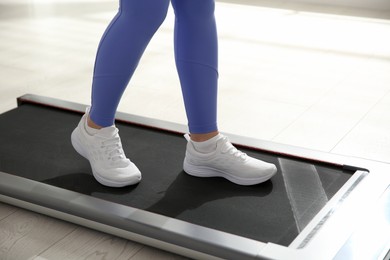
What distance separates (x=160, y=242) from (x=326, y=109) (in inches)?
48.5

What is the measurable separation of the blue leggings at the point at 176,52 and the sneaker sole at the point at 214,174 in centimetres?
11

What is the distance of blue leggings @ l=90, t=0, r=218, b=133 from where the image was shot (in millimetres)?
1594

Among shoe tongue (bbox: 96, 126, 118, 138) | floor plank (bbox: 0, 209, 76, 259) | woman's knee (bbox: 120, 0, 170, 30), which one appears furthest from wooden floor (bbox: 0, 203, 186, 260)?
woman's knee (bbox: 120, 0, 170, 30)

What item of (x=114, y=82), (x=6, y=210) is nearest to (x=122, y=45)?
(x=114, y=82)

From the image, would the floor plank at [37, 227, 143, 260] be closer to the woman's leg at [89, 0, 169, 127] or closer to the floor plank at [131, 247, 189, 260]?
the floor plank at [131, 247, 189, 260]

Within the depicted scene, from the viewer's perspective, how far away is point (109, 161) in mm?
1738

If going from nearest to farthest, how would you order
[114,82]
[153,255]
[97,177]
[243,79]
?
[153,255]
[114,82]
[97,177]
[243,79]

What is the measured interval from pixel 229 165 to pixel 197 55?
1.02ft

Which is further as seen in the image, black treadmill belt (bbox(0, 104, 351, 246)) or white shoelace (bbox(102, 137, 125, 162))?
white shoelace (bbox(102, 137, 125, 162))

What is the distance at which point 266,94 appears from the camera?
2713 millimetres

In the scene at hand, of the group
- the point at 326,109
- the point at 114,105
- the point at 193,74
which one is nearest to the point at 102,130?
the point at 114,105

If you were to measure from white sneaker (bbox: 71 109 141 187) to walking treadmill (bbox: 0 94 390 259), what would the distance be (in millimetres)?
25

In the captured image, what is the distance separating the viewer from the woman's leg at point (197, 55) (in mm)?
1650

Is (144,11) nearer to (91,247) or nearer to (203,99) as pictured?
(203,99)
